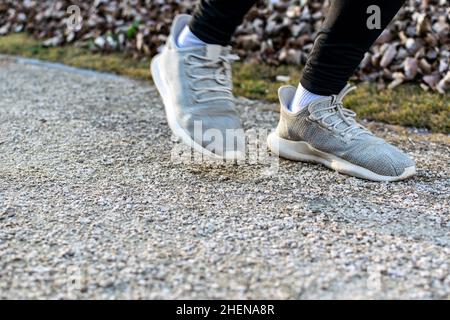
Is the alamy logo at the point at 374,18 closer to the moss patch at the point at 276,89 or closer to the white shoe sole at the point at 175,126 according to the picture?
the white shoe sole at the point at 175,126

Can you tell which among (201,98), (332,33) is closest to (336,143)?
(332,33)

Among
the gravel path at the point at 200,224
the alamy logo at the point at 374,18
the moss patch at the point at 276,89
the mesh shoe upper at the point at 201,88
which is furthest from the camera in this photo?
the moss patch at the point at 276,89

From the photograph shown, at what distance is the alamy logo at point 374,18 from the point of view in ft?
5.16

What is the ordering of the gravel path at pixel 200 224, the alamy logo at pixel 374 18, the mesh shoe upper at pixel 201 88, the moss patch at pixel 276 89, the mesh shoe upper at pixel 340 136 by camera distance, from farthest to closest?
the moss patch at pixel 276 89
the mesh shoe upper at pixel 201 88
the mesh shoe upper at pixel 340 136
the alamy logo at pixel 374 18
the gravel path at pixel 200 224

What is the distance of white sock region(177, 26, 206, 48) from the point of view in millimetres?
1913

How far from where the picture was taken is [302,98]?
5.93 ft

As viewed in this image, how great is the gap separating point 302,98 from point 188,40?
43cm

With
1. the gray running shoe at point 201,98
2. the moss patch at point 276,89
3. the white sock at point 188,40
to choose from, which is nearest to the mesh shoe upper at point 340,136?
the gray running shoe at point 201,98

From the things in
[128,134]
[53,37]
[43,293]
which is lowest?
[53,37]

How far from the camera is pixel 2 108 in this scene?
2541 mm

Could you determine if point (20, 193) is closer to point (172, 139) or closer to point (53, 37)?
point (172, 139)

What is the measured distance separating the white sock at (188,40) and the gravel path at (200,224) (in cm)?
36

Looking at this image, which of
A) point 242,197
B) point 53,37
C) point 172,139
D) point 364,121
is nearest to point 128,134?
point 172,139
